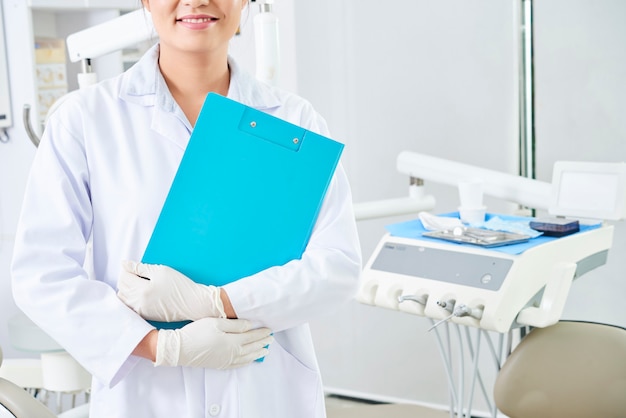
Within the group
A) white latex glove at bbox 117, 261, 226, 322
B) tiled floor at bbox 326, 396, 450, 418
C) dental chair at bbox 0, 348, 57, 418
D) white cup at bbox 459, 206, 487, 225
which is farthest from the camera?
tiled floor at bbox 326, 396, 450, 418

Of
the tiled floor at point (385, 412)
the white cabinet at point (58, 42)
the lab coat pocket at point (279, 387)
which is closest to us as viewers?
the lab coat pocket at point (279, 387)

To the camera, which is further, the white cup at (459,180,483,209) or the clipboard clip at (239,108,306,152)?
the white cup at (459,180,483,209)

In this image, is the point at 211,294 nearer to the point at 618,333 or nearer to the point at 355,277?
the point at 355,277

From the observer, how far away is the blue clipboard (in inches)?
46.5

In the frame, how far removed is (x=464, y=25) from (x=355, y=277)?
1942 millimetres

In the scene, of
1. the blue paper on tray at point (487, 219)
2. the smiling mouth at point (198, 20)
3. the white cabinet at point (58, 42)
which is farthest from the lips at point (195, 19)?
the white cabinet at point (58, 42)

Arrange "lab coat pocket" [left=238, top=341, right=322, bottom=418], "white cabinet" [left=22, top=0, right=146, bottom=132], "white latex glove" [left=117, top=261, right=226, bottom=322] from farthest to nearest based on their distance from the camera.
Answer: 1. "white cabinet" [left=22, top=0, right=146, bottom=132]
2. "lab coat pocket" [left=238, top=341, right=322, bottom=418]
3. "white latex glove" [left=117, top=261, right=226, bottom=322]

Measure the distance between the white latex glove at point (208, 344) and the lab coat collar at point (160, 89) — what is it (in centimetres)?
34

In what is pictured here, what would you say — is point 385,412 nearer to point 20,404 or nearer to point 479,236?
point 479,236

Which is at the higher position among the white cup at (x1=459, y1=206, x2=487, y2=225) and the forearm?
the white cup at (x1=459, y1=206, x2=487, y2=225)

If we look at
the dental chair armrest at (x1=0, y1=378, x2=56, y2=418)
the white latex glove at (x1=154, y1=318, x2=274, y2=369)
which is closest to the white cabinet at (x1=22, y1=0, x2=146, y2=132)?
the dental chair armrest at (x1=0, y1=378, x2=56, y2=418)

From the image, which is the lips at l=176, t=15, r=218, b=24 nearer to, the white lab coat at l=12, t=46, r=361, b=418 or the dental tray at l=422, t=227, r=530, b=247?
the white lab coat at l=12, t=46, r=361, b=418

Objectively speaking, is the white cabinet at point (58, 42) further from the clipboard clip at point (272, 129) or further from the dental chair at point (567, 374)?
the clipboard clip at point (272, 129)

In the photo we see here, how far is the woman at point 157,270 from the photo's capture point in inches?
45.9
